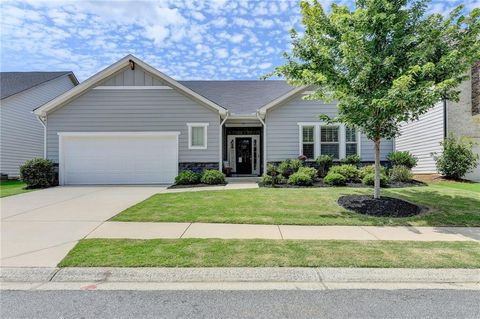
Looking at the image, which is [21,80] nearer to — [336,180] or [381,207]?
[336,180]

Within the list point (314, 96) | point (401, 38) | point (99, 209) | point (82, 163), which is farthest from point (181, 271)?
point (82, 163)

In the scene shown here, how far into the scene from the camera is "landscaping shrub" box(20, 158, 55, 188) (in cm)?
1345

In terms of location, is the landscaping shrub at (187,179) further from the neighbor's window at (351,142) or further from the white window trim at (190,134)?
the neighbor's window at (351,142)

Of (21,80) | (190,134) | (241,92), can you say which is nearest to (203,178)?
(190,134)

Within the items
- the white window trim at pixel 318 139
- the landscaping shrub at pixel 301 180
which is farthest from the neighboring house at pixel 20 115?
the landscaping shrub at pixel 301 180

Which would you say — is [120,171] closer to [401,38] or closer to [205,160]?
[205,160]

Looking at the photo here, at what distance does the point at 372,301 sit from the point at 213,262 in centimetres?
215

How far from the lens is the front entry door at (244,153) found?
17.9 metres

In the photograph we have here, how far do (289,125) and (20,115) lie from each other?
17.6 meters

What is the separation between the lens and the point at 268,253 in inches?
192

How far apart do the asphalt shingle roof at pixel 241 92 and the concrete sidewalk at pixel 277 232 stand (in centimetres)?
990

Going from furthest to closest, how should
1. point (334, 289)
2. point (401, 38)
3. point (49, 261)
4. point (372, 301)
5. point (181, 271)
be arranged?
point (401, 38), point (49, 261), point (181, 271), point (334, 289), point (372, 301)

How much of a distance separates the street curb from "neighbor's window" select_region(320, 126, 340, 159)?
1105 cm

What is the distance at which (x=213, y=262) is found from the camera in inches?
177
